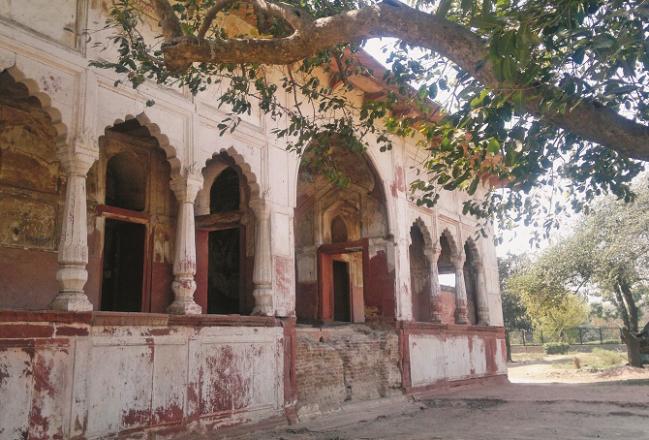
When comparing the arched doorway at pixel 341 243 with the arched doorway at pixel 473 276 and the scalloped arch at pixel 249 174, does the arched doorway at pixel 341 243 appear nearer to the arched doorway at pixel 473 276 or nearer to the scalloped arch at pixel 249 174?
the scalloped arch at pixel 249 174

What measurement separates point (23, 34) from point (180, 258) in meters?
3.08

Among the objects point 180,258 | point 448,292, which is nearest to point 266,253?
point 180,258

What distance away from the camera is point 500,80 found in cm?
363

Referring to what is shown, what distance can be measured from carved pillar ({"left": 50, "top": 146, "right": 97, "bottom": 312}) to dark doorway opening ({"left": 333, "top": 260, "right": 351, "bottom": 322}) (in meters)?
→ 9.03

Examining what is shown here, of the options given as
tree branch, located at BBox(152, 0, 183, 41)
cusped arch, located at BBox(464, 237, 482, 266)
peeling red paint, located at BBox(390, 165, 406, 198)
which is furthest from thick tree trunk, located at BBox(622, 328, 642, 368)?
tree branch, located at BBox(152, 0, 183, 41)

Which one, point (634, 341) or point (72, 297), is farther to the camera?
point (634, 341)

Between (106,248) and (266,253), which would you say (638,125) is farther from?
(106,248)

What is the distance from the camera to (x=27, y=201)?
314 inches

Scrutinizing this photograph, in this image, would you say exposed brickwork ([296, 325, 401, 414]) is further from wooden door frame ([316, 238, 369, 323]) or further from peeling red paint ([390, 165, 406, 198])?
peeling red paint ([390, 165, 406, 198])

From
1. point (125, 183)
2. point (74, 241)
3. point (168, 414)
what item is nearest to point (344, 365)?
point (168, 414)

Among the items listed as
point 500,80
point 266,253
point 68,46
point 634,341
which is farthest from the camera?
point 634,341

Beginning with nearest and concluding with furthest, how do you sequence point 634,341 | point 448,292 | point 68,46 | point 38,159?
point 68,46 < point 38,159 < point 448,292 < point 634,341

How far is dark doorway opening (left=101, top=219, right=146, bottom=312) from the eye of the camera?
945 centimetres

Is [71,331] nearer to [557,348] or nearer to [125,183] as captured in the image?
[125,183]
